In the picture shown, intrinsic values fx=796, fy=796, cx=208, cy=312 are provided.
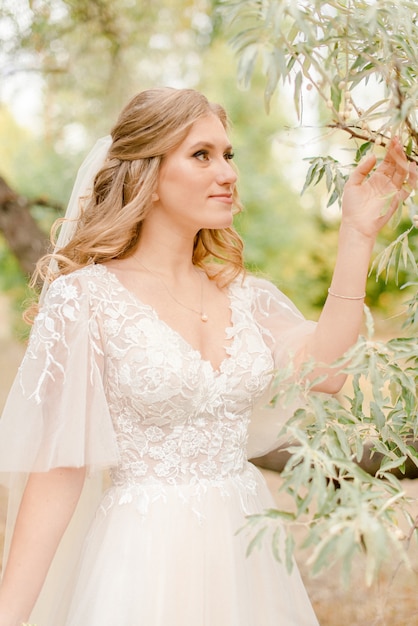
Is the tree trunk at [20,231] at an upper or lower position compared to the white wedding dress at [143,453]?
upper

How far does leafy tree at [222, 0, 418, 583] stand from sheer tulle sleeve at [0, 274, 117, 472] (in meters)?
0.50

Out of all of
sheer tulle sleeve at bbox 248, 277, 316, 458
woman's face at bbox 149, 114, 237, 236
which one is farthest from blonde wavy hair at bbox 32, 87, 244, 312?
sheer tulle sleeve at bbox 248, 277, 316, 458

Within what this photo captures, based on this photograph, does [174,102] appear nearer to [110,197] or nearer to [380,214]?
[110,197]

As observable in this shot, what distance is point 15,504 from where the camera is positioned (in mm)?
2043

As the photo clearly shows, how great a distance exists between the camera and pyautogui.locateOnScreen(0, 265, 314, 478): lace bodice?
5.88 feet

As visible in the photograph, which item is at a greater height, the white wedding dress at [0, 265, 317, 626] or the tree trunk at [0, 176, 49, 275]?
the tree trunk at [0, 176, 49, 275]

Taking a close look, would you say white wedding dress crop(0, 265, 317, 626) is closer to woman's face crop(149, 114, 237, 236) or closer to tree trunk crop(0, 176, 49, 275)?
woman's face crop(149, 114, 237, 236)

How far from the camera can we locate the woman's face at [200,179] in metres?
1.98

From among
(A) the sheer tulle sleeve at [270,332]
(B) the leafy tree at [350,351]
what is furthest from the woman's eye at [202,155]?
(A) the sheer tulle sleeve at [270,332]

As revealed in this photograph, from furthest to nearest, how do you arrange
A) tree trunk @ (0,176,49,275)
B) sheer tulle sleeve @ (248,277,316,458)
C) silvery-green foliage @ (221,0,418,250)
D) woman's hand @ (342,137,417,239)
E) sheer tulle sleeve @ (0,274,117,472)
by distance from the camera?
1. tree trunk @ (0,176,49,275)
2. sheer tulle sleeve @ (248,277,316,458)
3. sheer tulle sleeve @ (0,274,117,472)
4. woman's hand @ (342,137,417,239)
5. silvery-green foliage @ (221,0,418,250)

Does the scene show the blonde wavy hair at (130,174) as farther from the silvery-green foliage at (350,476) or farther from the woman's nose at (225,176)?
the silvery-green foliage at (350,476)

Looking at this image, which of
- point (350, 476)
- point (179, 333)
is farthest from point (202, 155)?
point (350, 476)

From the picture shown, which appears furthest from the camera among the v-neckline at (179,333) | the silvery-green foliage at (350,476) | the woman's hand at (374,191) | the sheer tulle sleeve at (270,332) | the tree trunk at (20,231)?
the tree trunk at (20,231)

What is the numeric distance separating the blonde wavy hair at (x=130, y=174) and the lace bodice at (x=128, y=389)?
0.09m
